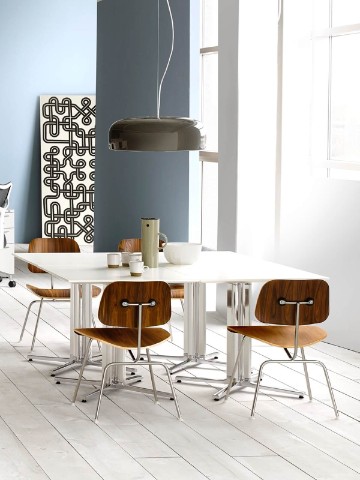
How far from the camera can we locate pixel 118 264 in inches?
243

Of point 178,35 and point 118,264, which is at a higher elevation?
point 178,35

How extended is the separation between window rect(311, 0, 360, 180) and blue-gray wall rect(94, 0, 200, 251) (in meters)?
1.59

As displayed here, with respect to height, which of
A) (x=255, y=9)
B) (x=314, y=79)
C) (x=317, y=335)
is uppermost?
(x=255, y=9)

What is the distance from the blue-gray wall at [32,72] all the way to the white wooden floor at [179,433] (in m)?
6.44

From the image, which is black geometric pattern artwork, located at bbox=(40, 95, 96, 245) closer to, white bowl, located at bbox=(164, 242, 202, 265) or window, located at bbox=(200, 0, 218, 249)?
window, located at bbox=(200, 0, 218, 249)

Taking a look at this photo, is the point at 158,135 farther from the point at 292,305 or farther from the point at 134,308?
the point at 292,305

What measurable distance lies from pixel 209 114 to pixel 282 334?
429 centimetres

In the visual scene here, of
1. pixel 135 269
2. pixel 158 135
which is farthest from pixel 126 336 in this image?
pixel 158 135

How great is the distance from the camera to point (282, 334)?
221 inches

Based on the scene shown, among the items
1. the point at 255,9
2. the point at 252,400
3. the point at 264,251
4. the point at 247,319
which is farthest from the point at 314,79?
the point at 252,400

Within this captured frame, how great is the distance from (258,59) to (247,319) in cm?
284

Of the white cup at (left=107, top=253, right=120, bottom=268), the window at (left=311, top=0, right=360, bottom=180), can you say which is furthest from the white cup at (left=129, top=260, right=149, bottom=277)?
the window at (left=311, top=0, right=360, bottom=180)

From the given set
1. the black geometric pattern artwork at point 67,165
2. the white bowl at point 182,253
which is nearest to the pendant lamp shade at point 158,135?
the white bowl at point 182,253

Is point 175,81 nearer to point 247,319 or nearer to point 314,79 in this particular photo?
point 314,79
